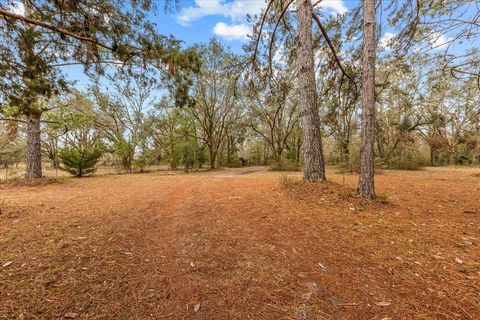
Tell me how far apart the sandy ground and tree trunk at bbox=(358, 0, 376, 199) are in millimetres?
491

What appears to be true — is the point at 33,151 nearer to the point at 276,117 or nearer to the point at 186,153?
the point at 186,153

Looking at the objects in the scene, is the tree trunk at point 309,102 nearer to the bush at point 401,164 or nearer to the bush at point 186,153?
the bush at point 186,153

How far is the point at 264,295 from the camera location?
1678mm

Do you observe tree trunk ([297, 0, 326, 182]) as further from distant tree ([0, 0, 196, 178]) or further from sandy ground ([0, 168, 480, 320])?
distant tree ([0, 0, 196, 178])

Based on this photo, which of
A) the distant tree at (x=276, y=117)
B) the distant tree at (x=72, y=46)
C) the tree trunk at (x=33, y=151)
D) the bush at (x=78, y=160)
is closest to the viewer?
the distant tree at (x=72, y=46)

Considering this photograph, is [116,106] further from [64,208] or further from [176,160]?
[64,208]

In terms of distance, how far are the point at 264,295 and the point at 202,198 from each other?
358 cm

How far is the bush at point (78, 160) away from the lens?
1092 centimetres

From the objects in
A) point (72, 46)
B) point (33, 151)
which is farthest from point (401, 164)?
point (33, 151)

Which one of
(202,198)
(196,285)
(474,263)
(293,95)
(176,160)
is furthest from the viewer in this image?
(293,95)

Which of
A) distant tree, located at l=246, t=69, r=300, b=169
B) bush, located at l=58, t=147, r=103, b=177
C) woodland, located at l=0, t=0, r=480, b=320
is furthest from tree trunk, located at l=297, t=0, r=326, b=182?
bush, located at l=58, t=147, r=103, b=177

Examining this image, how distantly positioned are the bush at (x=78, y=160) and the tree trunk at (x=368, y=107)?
12819 millimetres

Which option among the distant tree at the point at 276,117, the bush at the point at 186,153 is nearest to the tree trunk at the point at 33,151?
the bush at the point at 186,153

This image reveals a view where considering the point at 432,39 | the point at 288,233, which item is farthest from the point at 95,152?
the point at 432,39
